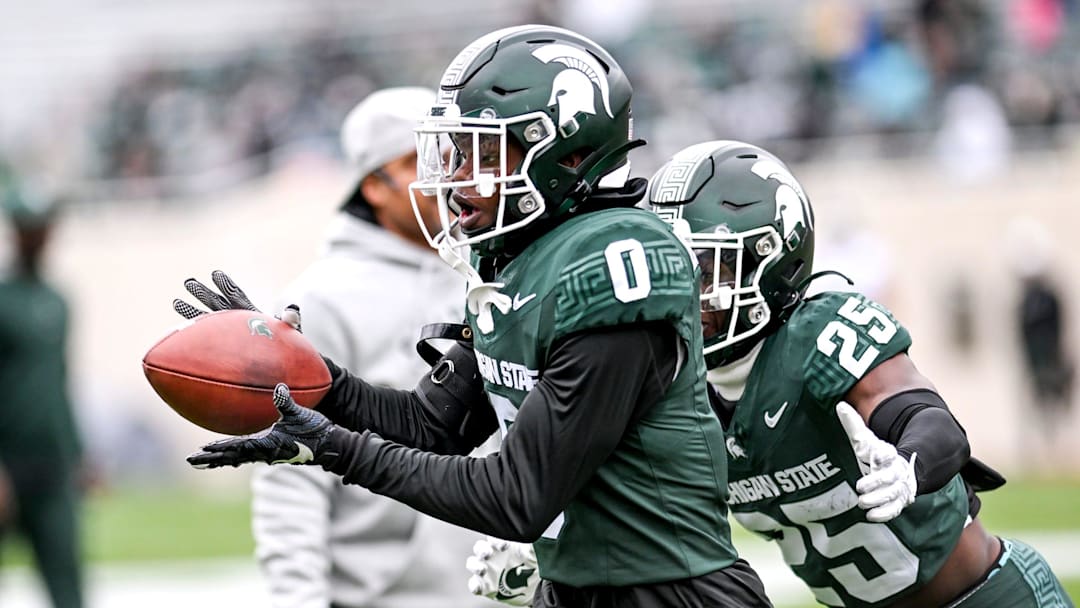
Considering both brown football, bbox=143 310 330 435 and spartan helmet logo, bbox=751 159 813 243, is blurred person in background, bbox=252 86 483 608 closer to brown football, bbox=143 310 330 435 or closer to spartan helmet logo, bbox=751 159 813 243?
spartan helmet logo, bbox=751 159 813 243

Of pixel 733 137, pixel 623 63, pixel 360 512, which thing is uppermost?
pixel 360 512

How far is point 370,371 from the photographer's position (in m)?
4.07

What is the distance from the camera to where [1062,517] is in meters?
9.99

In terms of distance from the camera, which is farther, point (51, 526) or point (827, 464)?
point (51, 526)

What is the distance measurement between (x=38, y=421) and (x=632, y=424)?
15.5 feet

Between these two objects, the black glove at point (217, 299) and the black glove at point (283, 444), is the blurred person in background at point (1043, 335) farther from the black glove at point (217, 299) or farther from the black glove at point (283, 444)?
the black glove at point (283, 444)

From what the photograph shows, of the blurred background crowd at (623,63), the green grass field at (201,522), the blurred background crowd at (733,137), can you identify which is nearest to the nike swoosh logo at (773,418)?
the green grass field at (201,522)

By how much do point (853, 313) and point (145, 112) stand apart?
15247mm

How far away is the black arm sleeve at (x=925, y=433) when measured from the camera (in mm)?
2994

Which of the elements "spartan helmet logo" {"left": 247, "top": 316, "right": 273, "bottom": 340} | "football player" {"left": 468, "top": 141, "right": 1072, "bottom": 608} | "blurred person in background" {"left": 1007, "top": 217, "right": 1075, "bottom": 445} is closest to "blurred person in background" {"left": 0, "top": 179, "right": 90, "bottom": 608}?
"football player" {"left": 468, "top": 141, "right": 1072, "bottom": 608}

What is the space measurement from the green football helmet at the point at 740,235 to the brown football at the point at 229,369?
92 cm

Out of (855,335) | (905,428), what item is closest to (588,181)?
(855,335)


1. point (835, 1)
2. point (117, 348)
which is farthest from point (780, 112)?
point (117, 348)

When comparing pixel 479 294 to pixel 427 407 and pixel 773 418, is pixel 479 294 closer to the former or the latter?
pixel 427 407
